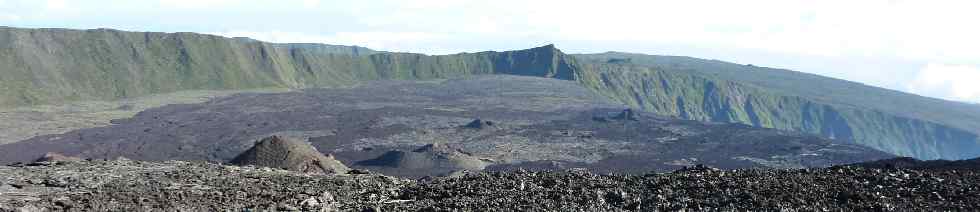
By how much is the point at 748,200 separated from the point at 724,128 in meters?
102

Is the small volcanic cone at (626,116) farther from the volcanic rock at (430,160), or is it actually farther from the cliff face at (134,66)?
the cliff face at (134,66)

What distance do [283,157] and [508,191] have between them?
28234 millimetres

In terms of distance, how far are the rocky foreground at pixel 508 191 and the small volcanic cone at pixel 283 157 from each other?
21.5 metres

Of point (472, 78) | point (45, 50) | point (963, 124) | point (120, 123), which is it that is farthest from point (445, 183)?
point (963, 124)

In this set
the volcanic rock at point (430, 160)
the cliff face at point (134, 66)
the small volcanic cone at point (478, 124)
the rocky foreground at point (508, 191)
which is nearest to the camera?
the rocky foreground at point (508, 191)

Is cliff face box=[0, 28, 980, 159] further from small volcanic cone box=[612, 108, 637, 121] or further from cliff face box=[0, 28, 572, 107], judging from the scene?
small volcanic cone box=[612, 108, 637, 121]

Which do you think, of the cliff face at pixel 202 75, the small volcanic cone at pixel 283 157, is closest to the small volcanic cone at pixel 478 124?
the small volcanic cone at pixel 283 157

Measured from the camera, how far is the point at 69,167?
21641 mm

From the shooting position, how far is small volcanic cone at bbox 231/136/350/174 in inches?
Answer: 1661

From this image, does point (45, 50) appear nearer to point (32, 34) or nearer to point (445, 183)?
point (32, 34)

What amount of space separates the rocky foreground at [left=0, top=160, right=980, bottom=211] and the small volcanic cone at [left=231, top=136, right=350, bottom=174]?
848 inches

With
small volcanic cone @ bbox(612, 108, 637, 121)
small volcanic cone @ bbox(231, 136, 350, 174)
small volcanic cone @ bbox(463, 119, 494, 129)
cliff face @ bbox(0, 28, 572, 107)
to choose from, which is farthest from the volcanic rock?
cliff face @ bbox(0, 28, 572, 107)

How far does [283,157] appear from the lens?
43.4 meters

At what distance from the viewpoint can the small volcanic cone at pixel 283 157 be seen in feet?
138
